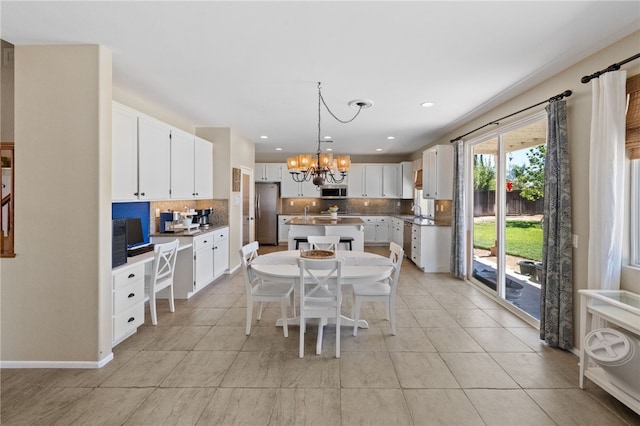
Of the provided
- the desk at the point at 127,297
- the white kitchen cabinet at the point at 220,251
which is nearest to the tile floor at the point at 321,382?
the desk at the point at 127,297

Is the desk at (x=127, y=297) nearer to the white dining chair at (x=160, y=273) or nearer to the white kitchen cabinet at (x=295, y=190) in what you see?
the white dining chair at (x=160, y=273)

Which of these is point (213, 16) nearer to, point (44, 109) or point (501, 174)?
point (44, 109)

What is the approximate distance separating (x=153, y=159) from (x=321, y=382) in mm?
3115

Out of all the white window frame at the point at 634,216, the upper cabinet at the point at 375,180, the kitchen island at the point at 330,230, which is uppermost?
the upper cabinet at the point at 375,180

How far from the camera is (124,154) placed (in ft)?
10.9

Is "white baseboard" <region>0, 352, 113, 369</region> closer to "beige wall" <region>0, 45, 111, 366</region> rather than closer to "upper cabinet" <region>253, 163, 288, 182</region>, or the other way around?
"beige wall" <region>0, 45, 111, 366</region>

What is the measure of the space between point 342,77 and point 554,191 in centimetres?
227

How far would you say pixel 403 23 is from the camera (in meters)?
2.25

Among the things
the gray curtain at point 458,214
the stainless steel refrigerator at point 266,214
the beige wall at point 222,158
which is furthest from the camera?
the stainless steel refrigerator at point 266,214

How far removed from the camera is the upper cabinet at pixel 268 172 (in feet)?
29.8

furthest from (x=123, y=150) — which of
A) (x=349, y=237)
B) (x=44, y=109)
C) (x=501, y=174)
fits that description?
(x=501, y=174)

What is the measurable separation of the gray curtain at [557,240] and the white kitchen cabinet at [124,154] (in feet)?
13.5

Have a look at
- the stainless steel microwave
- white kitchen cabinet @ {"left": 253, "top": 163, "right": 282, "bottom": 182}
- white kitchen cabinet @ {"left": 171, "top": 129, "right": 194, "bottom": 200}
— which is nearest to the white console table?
white kitchen cabinet @ {"left": 171, "top": 129, "right": 194, "bottom": 200}

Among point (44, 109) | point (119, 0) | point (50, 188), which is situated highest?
point (119, 0)
